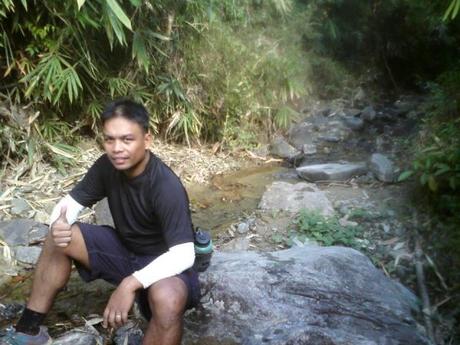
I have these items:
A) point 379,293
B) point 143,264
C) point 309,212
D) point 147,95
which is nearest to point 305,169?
point 309,212

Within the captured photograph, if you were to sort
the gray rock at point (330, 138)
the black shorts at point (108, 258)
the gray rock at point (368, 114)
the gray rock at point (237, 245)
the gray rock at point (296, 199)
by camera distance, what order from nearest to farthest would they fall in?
1. the black shorts at point (108, 258)
2. the gray rock at point (237, 245)
3. the gray rock at point (296, 199)
4. the gray rock at point (330, 138)
5. the gray rock at point (368, 114)

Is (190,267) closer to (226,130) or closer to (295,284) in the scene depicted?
(295,284)

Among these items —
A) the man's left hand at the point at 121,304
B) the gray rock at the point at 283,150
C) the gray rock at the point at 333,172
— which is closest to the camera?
the man's left hand at the point at 121,304

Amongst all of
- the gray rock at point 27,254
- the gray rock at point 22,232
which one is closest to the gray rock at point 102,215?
the gray rock at point 22,232

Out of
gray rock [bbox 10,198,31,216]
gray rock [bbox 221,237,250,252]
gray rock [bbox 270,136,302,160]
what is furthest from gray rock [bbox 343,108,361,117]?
gray rock [bbox 10,198,31,216]

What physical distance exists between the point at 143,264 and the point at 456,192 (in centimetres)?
230

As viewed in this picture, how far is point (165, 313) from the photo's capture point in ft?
7.45

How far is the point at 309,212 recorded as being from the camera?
171 inches

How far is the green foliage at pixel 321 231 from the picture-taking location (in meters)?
3.88

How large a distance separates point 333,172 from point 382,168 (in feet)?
1.82

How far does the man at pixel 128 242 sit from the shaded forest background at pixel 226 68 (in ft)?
5.47

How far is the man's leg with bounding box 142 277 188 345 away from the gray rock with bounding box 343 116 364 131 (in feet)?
17.9

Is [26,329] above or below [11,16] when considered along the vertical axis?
below

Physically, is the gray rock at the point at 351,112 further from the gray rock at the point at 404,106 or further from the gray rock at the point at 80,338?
the gray rock at the point at 80,338
